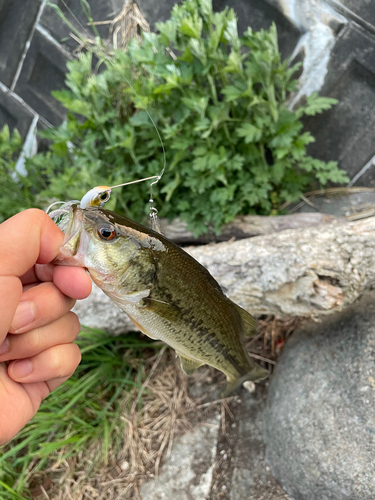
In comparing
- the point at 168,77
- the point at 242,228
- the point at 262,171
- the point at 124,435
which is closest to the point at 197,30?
the point at 168,77

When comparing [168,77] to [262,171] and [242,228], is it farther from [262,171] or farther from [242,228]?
[242,228]

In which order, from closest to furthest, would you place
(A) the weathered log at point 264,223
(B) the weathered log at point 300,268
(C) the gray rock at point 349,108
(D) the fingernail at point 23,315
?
(D) the fingernail at point 23,315 < (B) the weathered log at point 300,268 < (C) the gray rock at point 349,108 < (A) the weathered log at point 264,223

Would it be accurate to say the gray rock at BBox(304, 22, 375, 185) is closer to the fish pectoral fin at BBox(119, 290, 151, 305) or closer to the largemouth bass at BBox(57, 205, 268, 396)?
the largemouth bass at BBox(57, 205, 268, 396)

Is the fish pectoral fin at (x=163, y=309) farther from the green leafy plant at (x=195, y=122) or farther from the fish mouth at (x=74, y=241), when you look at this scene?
the green leafy plant at (x=195, y=122)

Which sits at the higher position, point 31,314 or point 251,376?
point 31,314

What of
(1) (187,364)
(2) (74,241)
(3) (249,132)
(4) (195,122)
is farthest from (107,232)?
(3) (249,132)

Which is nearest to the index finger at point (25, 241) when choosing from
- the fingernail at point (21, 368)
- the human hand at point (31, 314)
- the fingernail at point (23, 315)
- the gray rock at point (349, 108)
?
the human hand at point (31, 314)

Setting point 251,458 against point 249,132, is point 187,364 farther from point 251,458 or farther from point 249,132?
point 249,132
